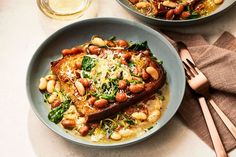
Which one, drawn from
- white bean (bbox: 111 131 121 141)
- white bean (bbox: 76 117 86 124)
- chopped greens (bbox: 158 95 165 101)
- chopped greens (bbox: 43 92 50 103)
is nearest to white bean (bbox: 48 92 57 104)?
chopped greens (bbox: 43 92 50 103)

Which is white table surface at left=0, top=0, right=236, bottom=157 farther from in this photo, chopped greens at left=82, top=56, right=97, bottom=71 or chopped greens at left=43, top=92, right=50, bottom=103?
chopped greens at left=82, top=56, right=97, bottom=71

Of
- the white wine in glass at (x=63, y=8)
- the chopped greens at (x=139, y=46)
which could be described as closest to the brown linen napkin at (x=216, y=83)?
the chopped greens at (x=139, y=46)

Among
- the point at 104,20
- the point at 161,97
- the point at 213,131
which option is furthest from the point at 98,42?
the point at 213,131

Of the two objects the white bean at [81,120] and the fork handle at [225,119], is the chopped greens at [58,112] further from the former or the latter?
the fork handle at [225,119]

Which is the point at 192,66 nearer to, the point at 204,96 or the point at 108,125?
the point at 204,96

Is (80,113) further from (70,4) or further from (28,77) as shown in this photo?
(70,4)

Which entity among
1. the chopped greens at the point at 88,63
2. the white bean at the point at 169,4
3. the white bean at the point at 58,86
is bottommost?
the white bean at the point at 58,86
